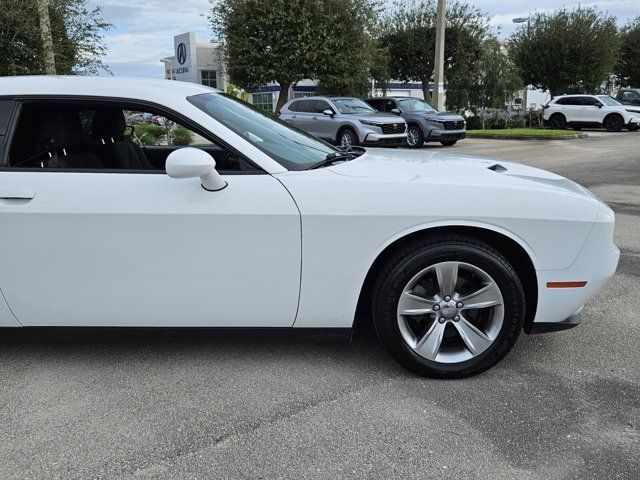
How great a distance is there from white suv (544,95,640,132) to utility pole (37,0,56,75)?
2253 centimetres

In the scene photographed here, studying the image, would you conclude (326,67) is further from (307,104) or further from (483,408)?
(483,408)

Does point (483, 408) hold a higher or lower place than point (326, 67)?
lower

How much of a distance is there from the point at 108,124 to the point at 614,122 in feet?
89.2

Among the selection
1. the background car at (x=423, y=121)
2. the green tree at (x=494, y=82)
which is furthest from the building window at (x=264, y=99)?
the background car at (x=423, y=121)

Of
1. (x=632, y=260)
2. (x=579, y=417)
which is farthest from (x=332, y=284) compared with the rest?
(x=632, y=260)

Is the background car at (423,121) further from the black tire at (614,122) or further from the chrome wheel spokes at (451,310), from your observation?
the chrome wheel spokes at (451,310)

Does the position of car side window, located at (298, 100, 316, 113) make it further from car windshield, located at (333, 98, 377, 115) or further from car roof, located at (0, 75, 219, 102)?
car roof, located at (0, 75, 219, 102)

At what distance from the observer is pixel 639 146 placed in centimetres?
1861

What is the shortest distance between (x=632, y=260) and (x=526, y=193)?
10.4 feet

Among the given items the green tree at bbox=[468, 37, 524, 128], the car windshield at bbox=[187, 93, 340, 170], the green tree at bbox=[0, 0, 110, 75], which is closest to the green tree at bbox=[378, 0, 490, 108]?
the green tree at bbox=[468, 37, 524, 128]

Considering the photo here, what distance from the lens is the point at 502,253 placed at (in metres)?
3.21

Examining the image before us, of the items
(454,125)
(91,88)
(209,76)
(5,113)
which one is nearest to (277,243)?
(91,88)

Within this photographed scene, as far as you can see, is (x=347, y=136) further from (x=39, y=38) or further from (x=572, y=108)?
(x=572, y=108)

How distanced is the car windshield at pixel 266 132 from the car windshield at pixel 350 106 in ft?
47.0
